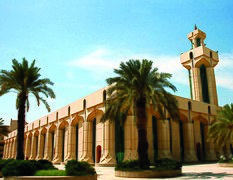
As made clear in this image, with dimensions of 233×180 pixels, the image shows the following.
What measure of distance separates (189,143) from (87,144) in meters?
15.3

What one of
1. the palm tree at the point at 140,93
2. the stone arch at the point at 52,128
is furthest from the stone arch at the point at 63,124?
the palm tree at the point at 140,93

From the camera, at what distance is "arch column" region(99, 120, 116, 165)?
31397mm

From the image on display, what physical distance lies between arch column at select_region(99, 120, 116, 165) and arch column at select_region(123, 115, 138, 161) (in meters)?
1.92

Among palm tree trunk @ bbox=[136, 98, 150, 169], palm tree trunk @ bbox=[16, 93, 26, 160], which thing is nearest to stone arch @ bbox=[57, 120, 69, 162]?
palm tree trunk @ bbox=[16, 93, 26, 160]

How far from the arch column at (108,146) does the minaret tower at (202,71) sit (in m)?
23.6

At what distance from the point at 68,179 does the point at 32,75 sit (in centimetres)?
1405

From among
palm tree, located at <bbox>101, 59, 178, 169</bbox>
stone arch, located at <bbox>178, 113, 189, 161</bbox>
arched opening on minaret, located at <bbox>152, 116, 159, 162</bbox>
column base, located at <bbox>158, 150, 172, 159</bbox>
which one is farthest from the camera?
stone arch, located at <bbox>178, 113, 189, 161</bbox>

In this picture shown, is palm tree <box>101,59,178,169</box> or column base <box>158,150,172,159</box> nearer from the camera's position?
palm tree <box>101,59,178,169</box>

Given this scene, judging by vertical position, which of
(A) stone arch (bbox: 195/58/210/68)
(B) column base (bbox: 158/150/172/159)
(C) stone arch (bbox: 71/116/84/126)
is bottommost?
(B) column base (bbox: 158/150/172/159)

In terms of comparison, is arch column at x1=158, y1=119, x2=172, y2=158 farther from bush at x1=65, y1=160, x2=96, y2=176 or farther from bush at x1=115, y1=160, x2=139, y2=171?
bush at x1=65, y1=160, x2=96, y2=176

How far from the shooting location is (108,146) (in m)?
31.8

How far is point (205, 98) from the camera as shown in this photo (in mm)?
49844

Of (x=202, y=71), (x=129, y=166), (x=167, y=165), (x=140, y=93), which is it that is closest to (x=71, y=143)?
(x=129, y=166)

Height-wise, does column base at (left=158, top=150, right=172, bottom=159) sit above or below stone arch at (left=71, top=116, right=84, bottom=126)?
below
